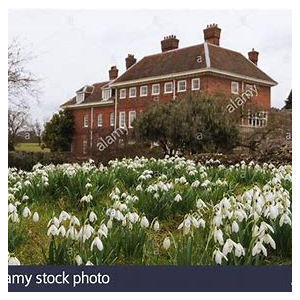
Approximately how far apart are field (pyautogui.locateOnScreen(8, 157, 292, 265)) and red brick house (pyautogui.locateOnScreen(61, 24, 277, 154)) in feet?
1.61

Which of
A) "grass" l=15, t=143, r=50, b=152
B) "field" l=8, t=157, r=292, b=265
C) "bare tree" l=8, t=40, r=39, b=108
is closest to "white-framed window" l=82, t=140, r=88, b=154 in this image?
"field" l=8, t=157, r=292, b=265

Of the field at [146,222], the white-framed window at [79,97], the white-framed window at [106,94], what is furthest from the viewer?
the white-framed window at [106,94]

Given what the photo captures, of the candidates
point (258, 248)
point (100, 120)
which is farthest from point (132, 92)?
point (258, 248)

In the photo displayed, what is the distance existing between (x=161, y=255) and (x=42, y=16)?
5.99 ft

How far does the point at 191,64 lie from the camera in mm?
4637

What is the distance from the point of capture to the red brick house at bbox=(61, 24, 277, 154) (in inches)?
161

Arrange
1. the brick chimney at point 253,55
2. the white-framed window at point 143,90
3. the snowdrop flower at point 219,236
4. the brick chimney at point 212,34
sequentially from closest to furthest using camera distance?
the snowdrop flower at point 219,236
the brick chimney at point 212,34
the brick chimney at point 253,55
the white-framed window at point 143,90

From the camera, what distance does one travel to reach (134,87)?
15.8ft

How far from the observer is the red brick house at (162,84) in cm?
410

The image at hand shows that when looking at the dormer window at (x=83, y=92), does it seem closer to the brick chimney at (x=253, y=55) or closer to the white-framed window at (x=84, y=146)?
the white-framed window at (x=84, y=146)

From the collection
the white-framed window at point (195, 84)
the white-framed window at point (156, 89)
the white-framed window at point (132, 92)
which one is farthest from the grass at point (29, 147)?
the white-framed window at point (195, 84)

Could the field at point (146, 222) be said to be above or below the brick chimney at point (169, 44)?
below

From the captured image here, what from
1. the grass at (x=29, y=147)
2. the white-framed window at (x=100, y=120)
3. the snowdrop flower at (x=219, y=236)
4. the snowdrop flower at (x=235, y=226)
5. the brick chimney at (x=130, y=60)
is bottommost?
the snowdrop flower at (x=219, y=236)

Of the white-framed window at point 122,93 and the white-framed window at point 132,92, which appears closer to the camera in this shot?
the white-framed window at point 122,93
